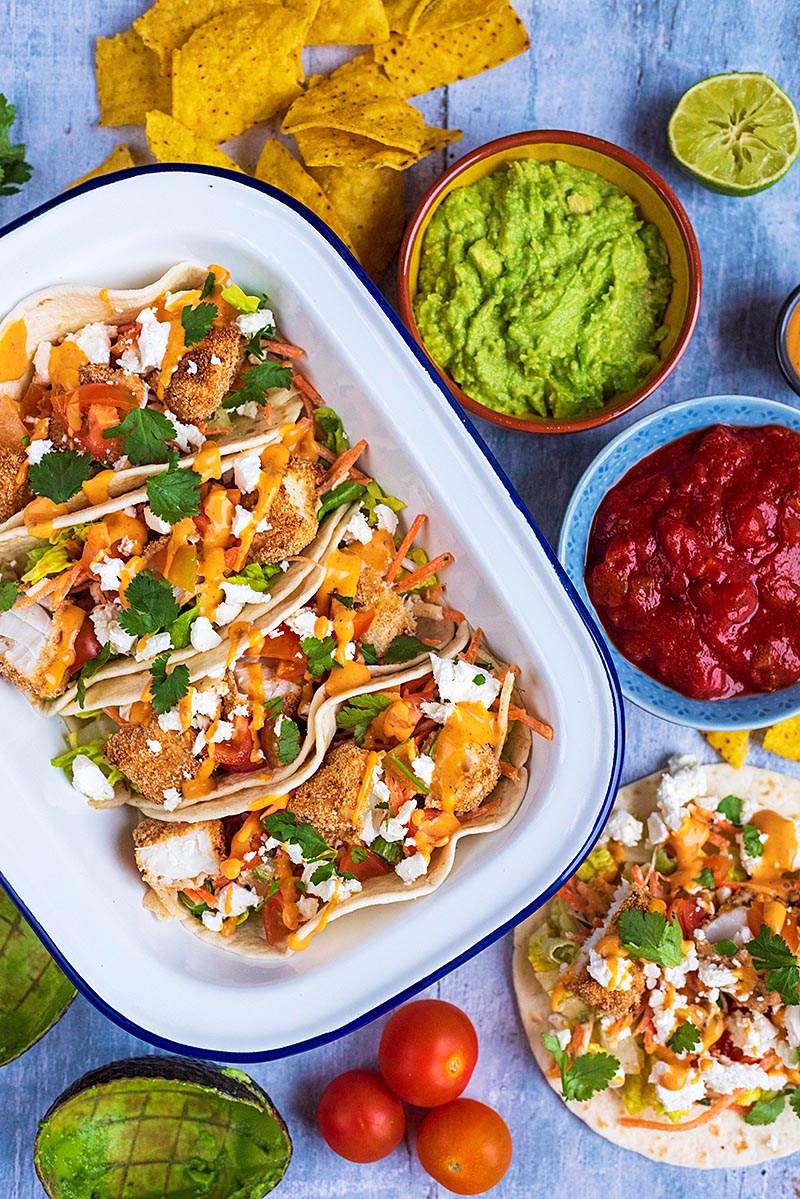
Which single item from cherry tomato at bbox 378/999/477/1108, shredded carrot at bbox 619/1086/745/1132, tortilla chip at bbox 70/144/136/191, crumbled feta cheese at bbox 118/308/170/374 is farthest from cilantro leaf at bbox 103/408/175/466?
shredded carrot at bbox 619/1086/745/1132

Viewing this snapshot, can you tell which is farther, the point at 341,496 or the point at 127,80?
the point at 127,80

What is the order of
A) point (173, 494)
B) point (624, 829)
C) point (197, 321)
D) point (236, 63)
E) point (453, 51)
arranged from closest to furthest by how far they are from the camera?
point (173, 494)
point (197, 321)
point (236, 63)
point (453, 51)
point (624, 829)

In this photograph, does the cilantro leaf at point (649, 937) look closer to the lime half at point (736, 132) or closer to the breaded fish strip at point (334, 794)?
the breaded fish strip at point (334, 794)

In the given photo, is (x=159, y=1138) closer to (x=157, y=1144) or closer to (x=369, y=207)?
(x=157, y=1144)

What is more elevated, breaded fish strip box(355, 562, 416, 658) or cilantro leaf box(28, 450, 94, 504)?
cilantro leaf box(28, 450, 94, 504)

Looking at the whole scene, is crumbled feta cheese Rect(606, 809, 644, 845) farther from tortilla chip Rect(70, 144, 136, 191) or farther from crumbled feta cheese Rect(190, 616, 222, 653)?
tortilla chip Rect(70, 144, 136, 191)

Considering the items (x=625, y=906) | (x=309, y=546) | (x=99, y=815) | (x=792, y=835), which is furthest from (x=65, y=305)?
(x=792, y=835)

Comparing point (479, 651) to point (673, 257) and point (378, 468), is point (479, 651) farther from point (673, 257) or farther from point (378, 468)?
point (673, 257)

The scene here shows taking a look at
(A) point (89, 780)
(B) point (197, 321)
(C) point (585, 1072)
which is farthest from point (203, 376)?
(C) point (585, 1072)
